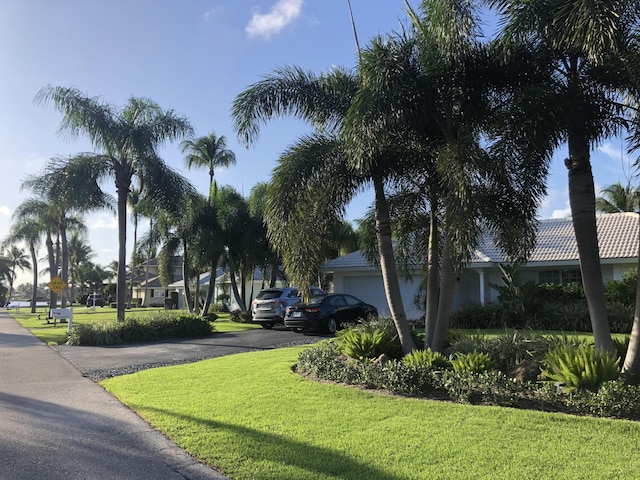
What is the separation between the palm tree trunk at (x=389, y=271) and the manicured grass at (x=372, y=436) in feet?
6.81

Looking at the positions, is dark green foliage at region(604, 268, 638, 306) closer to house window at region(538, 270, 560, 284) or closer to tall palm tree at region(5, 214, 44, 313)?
house window at region(538, 270, 560, 284)

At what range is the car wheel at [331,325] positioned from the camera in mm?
17938

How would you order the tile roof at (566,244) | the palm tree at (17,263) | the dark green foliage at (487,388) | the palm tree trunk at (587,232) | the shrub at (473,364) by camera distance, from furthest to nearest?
the palm tree at (17,263)
the tile roof at (566,244)
the shrub at (473,364)
the palm tree trunk at (587,232)
the dark green foliage at (487,388)

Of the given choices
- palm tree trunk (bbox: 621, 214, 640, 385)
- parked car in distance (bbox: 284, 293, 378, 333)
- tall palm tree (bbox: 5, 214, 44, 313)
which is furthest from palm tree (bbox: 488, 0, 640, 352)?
tall palm tree (bbox: 5, 214, 44, 313)

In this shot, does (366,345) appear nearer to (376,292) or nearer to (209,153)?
(376,292)

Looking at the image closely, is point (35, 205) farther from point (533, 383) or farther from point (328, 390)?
point (533, 383)

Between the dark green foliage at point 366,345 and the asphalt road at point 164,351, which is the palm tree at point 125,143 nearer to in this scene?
the asphalt road at point 164,351

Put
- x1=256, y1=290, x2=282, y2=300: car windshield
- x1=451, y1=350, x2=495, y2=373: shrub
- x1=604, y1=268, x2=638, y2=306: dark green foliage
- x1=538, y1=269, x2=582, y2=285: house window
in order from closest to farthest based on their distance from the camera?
x1=451, y1=350, x2=495, y2=373: shrub < x1=604, y1=268, x2=638, y2=306: dark green foliage < x1=538, y1=269, x2=582, y2=285: house window < x1=256, y1=290, x2=282, y2=300: car windshield

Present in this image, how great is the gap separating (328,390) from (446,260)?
3.12m

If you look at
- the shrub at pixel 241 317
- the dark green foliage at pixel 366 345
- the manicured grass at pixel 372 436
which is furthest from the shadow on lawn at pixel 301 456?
the shrub at pixel 241 317

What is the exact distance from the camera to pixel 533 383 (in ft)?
22.9

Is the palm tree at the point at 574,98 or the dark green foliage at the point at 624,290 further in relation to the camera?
the dark green foliage at the point at 624,290

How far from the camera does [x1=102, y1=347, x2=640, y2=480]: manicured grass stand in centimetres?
452

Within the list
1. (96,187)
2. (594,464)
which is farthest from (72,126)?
(594,464)
